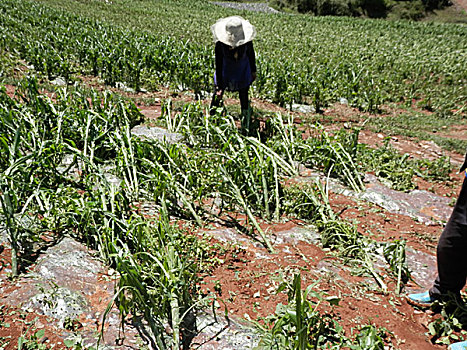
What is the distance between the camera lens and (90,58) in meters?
7.45

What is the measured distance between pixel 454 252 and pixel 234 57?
3.15 m

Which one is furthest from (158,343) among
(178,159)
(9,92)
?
(9,92)

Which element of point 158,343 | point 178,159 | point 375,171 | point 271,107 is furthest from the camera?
point 271,107

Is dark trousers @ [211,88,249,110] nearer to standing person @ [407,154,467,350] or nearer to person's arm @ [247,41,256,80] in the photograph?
person's arm @ [247,41,256,80]

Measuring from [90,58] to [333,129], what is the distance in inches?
198

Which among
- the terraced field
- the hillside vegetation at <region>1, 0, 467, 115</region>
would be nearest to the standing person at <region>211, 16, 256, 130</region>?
the terraced field

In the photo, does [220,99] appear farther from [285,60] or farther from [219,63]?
[285,60]

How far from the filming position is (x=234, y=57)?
4426 millimetres

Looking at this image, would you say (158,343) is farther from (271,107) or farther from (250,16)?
(250,16)

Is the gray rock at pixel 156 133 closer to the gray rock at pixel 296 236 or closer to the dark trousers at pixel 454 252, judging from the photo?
the gray rock at pixel 296 236

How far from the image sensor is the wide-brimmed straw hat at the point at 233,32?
4.04 metres

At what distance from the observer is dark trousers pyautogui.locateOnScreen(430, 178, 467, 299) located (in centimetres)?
232

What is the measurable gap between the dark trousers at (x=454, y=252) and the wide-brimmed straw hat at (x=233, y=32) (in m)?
2.75

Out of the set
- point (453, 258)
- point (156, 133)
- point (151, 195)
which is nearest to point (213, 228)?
point (151, 195)
